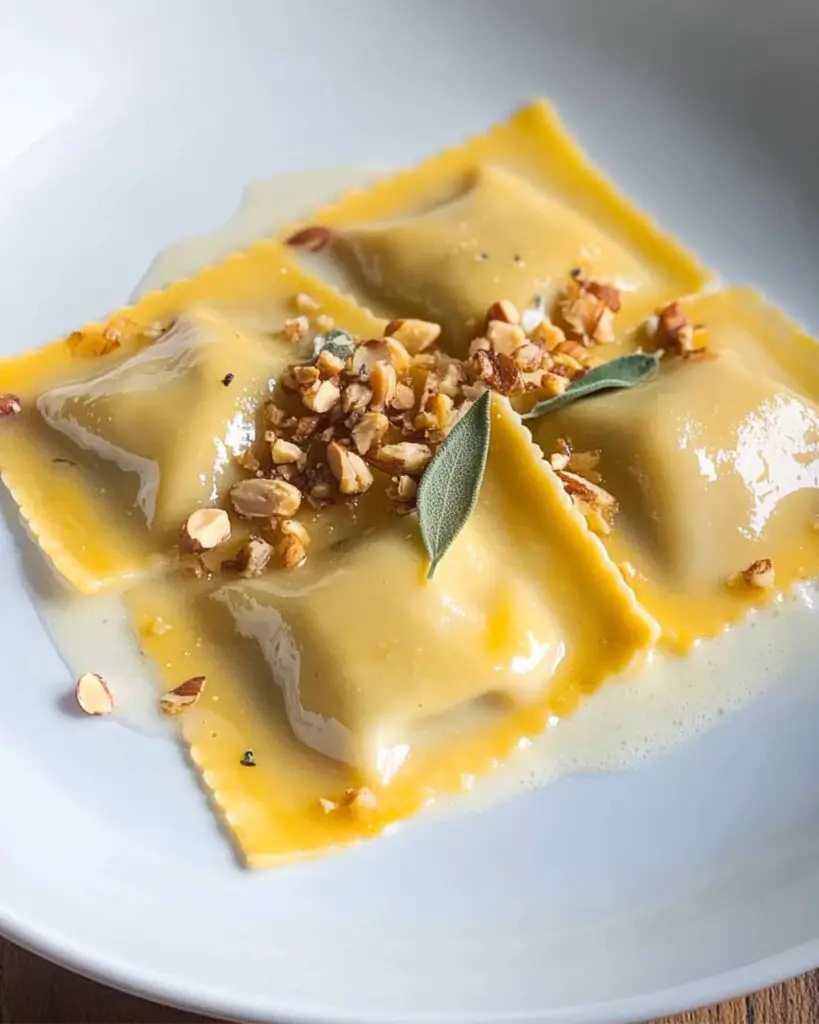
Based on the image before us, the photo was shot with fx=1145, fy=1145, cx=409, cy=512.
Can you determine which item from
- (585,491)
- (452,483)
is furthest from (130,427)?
(585,491)

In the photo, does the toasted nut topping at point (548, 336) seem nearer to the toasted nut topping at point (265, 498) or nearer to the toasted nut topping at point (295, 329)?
the toasted nut topping at point (295, 329)

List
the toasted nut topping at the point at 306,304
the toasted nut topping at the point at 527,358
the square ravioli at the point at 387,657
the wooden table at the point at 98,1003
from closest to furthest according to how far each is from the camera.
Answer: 1. the wooden table at the point at 98,1003
2. the square ravioli at the point at 387,657
3. the toasted nut topping at the point at 527,358
4. the toasted nut topping at the point at 306,304

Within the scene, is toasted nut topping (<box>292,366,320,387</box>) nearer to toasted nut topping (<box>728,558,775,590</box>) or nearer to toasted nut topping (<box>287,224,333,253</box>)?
toasted nut topping (<box>287,224,333,253</box>)

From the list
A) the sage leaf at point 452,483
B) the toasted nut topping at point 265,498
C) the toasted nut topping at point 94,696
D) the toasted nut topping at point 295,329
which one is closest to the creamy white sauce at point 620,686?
the toasted nut topping at point 94,696

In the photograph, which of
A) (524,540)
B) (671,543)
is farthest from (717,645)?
(524,540)

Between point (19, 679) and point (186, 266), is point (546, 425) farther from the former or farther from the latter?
point (19, 679)

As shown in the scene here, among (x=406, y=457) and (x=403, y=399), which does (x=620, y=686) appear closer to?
(x=406, y=457)

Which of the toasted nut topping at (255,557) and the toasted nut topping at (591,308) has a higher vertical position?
the toasted nut topping at (255,557)
